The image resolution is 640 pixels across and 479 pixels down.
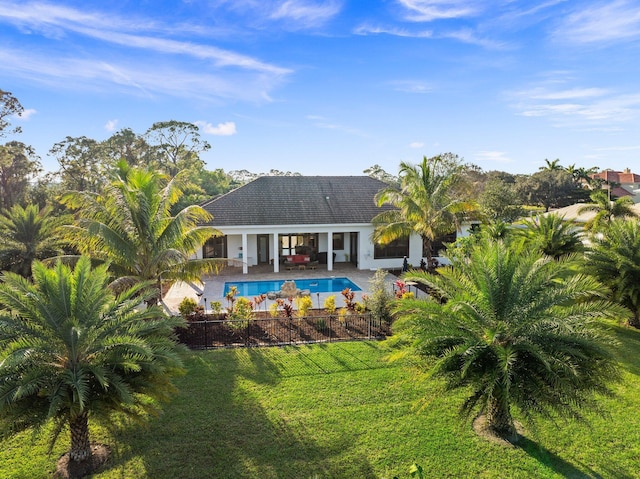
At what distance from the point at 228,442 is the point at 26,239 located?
59.4ft

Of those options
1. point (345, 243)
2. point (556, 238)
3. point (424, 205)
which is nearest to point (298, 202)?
point (345, 243)

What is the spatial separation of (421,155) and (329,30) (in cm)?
872

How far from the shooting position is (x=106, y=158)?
44094 millimetres

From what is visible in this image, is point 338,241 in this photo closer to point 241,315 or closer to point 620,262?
point 241,315

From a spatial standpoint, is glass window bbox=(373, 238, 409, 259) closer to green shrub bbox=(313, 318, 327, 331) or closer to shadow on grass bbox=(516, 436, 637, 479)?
green shrub bbox=(313, 318, 327, 331)

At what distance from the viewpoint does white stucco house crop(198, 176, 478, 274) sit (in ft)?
77.9

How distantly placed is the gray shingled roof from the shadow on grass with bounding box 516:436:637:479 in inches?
707

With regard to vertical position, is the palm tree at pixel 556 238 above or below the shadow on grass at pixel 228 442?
above

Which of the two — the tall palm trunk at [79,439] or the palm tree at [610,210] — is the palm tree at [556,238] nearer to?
the palm tree at [610,210]

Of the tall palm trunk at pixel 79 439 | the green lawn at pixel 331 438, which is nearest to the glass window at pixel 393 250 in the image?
the green lawn at pixel 331 438

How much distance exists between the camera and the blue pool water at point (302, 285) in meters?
20.3

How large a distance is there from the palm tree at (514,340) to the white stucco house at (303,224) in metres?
16.6

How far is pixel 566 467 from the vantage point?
6.85 metres

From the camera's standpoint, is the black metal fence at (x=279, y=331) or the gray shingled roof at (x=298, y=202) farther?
the gray shingled roof at (x=298, y=202)
